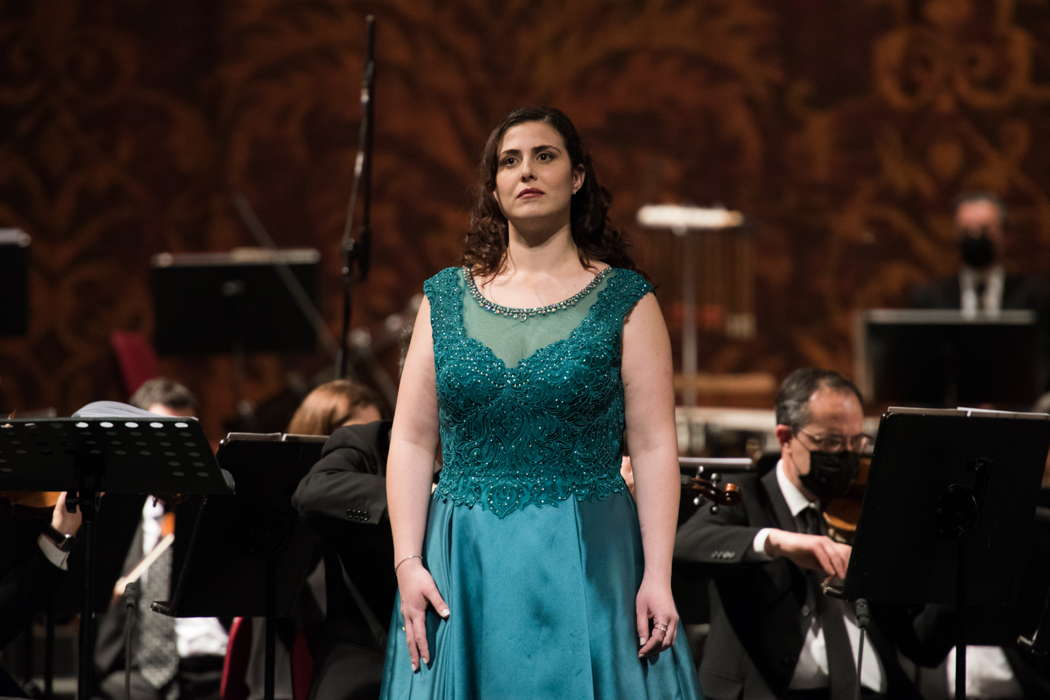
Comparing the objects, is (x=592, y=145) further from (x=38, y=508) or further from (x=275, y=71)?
(x=38, y=508)

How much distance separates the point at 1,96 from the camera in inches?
308

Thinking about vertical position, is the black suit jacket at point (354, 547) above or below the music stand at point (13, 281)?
below

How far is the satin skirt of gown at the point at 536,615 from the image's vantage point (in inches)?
106

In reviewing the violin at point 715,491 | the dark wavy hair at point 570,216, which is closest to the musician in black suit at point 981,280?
the violin at point 715,491

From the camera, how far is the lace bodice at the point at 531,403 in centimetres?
279

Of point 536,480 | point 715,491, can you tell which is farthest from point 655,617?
point 715,491

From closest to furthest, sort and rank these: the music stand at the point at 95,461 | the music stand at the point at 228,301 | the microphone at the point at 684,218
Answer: the music stand at the point at 95,461, the music stand at the point at 228,301, the microphone at the point at 684,218

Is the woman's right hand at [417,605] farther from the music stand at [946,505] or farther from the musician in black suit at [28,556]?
the musician in black suit at [28,556]

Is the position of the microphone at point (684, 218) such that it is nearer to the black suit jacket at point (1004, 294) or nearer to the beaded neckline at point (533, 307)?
the black suit jacket at point (1004, 294)

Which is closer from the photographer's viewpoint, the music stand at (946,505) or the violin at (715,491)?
the music stand at (946,505)

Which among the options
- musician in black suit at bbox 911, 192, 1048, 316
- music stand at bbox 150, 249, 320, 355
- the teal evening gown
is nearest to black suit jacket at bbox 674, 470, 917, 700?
the teal evening gown

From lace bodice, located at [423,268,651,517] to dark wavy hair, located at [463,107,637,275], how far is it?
168mm

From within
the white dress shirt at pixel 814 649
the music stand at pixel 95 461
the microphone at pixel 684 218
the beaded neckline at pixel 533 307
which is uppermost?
the microphone at pixel 684 218

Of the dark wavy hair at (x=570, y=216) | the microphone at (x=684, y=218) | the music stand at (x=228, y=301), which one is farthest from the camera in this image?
the microphone at (x=684, y=218)
